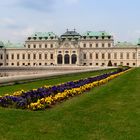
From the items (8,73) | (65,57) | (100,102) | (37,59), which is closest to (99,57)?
(65,57)

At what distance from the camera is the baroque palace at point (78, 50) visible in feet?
465

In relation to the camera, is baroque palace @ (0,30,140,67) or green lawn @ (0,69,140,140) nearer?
green lawn @ (0,69,140,140)

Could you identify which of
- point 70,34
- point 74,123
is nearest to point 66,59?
point 70,34

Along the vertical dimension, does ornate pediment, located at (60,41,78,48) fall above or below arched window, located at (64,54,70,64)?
above

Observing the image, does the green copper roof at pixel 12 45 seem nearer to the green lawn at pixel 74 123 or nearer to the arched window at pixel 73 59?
the arched window at pixel 73 59

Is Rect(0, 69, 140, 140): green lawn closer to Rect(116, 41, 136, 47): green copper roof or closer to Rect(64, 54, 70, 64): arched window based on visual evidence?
Rect(64, 54, 70, 64): arched window

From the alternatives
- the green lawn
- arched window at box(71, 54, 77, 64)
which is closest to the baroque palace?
arched window at box(71, 54, 77, 64)

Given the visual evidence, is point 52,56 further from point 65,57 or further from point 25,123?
point 25,123

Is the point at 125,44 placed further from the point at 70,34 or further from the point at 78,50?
the point at 70,34

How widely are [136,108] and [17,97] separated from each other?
14.8ft

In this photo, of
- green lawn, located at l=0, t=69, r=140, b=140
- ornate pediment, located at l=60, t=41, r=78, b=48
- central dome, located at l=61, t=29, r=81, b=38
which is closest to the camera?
green lawn, located at l=0, t=69, r=140, b=140

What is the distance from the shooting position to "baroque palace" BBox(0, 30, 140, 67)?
142m

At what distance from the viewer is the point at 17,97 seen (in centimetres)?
1429

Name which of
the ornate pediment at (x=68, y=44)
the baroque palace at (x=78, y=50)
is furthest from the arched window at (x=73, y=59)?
the ornate pediment at (x=68, y=44)
